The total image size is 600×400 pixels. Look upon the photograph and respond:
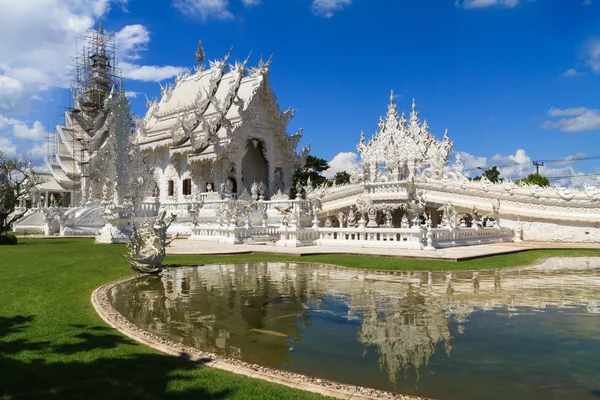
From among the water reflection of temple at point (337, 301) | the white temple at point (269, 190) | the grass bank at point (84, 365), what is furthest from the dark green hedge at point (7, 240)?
the grass bank at point (84, 365)

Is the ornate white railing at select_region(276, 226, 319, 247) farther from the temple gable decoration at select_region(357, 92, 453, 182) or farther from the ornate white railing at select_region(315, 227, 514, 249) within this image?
the temple gable decoration at select_region(357, 92, 453, 182)

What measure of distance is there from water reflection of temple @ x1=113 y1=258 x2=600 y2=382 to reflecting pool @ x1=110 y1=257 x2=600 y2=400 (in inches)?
0.8

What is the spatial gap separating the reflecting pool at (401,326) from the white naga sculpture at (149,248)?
13.5 inches

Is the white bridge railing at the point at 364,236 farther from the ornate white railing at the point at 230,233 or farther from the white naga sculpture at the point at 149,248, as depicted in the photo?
the white naga sculpture at the point at 149,248

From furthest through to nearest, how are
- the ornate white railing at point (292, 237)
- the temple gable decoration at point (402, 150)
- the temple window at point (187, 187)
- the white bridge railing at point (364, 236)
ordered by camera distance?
A: the temple window at point (187, 187) < the temple gable decoration at point (402, 150) < the ornate white railing at point (292, 237) < the white bridge railing at point (364, 236)

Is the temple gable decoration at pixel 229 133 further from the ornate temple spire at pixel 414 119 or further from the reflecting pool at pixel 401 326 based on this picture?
the reflecting pool at pixel 401 326

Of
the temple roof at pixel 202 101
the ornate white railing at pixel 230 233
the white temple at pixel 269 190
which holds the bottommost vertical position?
the ornate white railing at pixel 230 233

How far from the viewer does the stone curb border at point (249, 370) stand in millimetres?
3403

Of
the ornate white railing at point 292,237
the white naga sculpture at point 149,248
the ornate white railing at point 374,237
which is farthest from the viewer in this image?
the ornate white railing at point 292,237

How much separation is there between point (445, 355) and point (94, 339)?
359 cm

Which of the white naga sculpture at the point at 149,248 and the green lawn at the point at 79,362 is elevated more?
the white naga sculpture at the point at 149,248

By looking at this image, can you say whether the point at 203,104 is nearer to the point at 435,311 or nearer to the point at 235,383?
the point at 435,311

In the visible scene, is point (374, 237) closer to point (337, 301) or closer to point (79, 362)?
point (337, 301)

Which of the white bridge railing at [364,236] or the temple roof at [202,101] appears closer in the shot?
the white bridge railing at [364,236]
